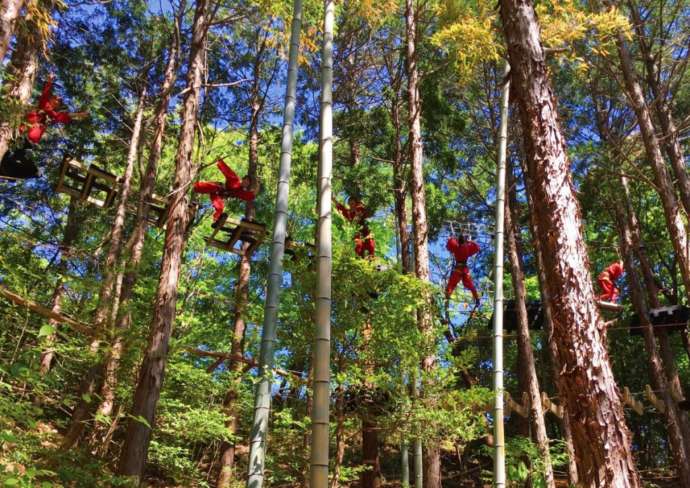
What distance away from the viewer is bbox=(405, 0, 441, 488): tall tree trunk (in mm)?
5953

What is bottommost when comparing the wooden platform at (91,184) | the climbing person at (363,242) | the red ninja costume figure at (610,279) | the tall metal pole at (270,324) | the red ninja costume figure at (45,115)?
the tall metal pole at (270,324)

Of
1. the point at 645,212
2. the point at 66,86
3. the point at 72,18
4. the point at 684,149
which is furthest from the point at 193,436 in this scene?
the point at 645,212

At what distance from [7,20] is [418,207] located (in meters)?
4.89

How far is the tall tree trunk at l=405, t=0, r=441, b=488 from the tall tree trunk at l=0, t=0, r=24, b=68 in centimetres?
429

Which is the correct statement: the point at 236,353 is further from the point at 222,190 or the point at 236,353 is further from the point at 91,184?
the point at 91,184

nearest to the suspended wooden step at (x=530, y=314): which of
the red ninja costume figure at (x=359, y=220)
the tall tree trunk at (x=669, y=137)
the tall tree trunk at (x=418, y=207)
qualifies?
the tall tree trunk at (x=669, y=137)

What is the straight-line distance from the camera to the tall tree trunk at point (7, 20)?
12.8 feet

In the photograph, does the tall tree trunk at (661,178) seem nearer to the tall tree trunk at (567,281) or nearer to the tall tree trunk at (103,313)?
the tall tree trunk at (567,281)

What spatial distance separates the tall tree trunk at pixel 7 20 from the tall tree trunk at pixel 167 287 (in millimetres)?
2056

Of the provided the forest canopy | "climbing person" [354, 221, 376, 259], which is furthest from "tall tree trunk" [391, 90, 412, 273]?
"climbing person" [354, 221, 376, 259]

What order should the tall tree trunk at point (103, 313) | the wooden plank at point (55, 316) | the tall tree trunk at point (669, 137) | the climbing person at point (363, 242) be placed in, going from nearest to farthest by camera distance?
the wooden plank at point (55, 316) < the tall tree trunk at point (103, 313) < the climbing person at point (363, 242) < the tall tree trunk at point (669, 137)

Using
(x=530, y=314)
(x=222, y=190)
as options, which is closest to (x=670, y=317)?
(x=530, y=314)

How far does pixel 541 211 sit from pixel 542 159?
1.22 ft

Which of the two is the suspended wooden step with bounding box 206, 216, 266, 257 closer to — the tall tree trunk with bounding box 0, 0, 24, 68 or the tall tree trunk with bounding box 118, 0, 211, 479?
the tall tree trunk with bounding box 118, 0, 211, 479
